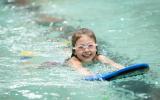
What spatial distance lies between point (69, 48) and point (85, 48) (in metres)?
1.78

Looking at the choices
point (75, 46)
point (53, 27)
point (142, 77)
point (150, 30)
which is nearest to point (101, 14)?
point (53, 27)

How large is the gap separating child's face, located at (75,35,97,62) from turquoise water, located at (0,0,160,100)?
0.87 feet

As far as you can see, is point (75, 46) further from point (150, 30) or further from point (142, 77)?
point (150, 30)

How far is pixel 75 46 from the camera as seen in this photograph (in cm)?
670

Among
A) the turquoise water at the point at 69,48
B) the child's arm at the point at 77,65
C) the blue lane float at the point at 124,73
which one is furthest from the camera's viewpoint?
the child's arm at the point at 77,65

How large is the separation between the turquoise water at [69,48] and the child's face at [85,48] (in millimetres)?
266

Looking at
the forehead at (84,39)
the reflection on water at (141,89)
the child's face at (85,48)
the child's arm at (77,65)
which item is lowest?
the reflection on water at (141,89)

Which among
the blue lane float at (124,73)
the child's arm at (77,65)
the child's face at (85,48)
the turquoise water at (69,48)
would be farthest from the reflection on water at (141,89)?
the child's face at (85,48)

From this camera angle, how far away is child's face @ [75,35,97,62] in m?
6.57

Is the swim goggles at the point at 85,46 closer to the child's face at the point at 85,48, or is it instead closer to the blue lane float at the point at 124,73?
the child's face at the point at 85,48

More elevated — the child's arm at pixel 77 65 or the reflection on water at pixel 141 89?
the child's arm at pixel 77 65

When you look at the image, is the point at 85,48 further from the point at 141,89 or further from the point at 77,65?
the point at 141,89

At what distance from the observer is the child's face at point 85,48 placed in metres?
6.57

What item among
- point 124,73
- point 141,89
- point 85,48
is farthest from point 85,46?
point 141,89
